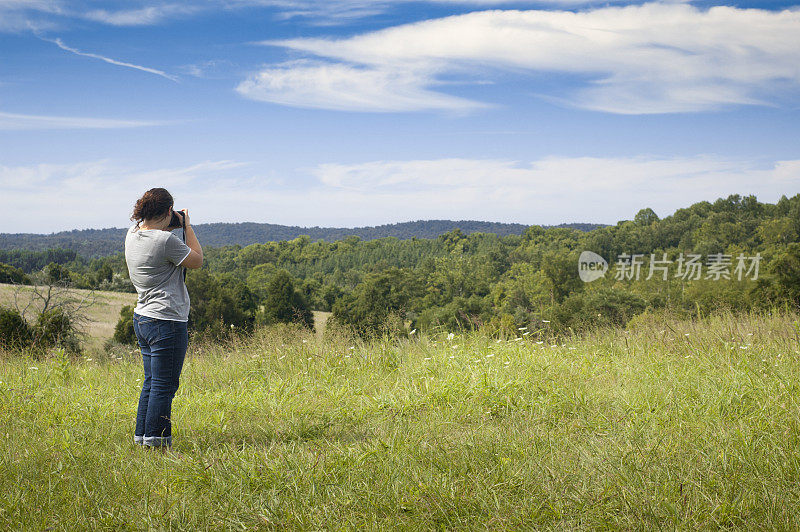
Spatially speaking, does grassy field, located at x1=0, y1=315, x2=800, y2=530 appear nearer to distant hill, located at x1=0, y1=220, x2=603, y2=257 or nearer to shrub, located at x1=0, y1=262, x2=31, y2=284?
shrub, located at x1=0, y1=262, x2=31, y2=284

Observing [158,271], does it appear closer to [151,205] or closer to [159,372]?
[151,205]

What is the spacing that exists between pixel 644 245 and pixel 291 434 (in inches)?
3307

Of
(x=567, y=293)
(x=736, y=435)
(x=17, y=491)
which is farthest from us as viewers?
(x=567, y=293)

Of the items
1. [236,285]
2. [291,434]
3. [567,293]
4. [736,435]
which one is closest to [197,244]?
[291,434]

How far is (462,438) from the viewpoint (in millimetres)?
3213

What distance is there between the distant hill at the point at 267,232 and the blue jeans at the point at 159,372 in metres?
62.4

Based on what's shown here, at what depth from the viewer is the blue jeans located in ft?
11.3

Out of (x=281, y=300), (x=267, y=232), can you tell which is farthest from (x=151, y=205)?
(x=267, y=232)

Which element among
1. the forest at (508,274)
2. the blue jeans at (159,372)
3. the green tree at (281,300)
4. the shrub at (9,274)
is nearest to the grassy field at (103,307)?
the forest at (508,274)

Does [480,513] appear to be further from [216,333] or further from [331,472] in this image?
[216,333]

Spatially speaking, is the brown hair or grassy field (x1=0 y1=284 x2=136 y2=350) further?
grassy field (x1=0 y1=284 x2=136 y2=350)

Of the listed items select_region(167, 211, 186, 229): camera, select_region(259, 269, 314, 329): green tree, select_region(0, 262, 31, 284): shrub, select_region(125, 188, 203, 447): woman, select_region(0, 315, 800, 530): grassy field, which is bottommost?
select_region(259, 269, 314, 329): green tree

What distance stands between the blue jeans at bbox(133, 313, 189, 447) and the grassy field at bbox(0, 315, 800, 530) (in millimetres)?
136

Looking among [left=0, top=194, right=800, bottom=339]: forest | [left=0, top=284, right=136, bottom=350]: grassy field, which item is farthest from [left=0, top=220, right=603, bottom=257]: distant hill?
[left=0, top=284, right=136, bottom=350]: grassy field
